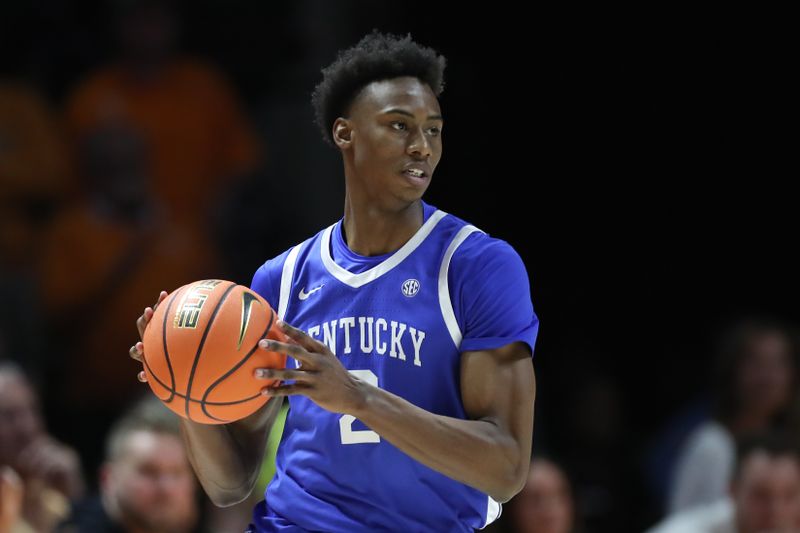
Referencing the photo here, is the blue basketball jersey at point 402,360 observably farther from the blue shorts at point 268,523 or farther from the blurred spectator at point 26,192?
the blurred spectator at point 26,192

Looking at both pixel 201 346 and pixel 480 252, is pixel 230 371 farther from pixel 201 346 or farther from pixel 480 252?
pixel 480 252

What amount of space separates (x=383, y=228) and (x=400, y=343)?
1.18 feet

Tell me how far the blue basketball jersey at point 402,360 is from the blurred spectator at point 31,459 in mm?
2540

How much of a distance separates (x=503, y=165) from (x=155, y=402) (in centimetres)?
360

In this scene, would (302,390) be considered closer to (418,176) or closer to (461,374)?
(461,374)

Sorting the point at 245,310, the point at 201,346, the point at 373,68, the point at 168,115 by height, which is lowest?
the point at 201,346

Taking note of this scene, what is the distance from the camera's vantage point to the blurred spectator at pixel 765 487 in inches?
241

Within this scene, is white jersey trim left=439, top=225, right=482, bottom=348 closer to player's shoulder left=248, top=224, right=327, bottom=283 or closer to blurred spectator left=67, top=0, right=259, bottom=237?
player's shoulder left=248, top=224, right=327, bottom=283

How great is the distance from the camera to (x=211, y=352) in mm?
3258

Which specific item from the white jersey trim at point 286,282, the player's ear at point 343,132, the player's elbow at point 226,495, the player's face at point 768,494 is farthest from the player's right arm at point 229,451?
the player's face at point 768,494

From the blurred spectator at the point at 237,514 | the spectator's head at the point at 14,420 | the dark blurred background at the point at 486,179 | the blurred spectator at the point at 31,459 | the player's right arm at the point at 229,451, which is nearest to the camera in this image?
the player's right arm at the point at 229,451

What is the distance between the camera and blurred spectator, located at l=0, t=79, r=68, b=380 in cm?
759

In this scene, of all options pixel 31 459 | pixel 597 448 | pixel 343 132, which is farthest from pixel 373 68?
pixel 597 448

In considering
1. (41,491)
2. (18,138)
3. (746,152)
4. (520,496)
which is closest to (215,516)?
(41,491)
